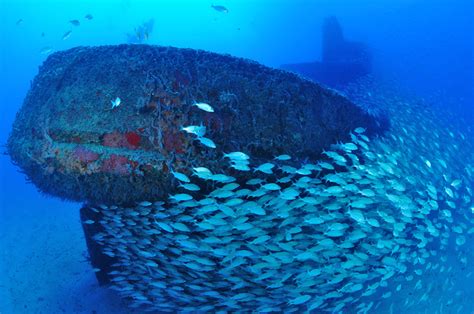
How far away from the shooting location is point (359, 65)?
1906cm

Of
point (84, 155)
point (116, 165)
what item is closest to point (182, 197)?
point (116, 165)

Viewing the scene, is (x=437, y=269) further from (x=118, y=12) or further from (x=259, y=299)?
(x=118, y=12)

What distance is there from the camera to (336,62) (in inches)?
739

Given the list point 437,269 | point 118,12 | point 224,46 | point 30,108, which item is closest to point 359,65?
point 437,269

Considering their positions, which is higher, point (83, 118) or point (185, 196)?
point (83, 118)

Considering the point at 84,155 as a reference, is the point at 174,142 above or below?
above

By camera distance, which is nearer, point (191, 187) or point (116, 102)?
point (191, 187)

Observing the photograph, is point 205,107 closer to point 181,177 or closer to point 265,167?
point 181,177

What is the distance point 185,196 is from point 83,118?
2112 millimetres

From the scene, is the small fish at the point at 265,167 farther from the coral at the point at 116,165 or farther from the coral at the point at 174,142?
the coral at the point at 116,165

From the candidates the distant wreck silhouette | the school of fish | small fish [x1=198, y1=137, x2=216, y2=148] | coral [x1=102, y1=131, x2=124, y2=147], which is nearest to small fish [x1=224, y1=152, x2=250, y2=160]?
the school of fish

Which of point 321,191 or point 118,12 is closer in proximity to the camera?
point 321,191

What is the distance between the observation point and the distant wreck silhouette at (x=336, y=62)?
18594 millimetres

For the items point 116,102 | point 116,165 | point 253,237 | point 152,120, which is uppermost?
point 116,102
